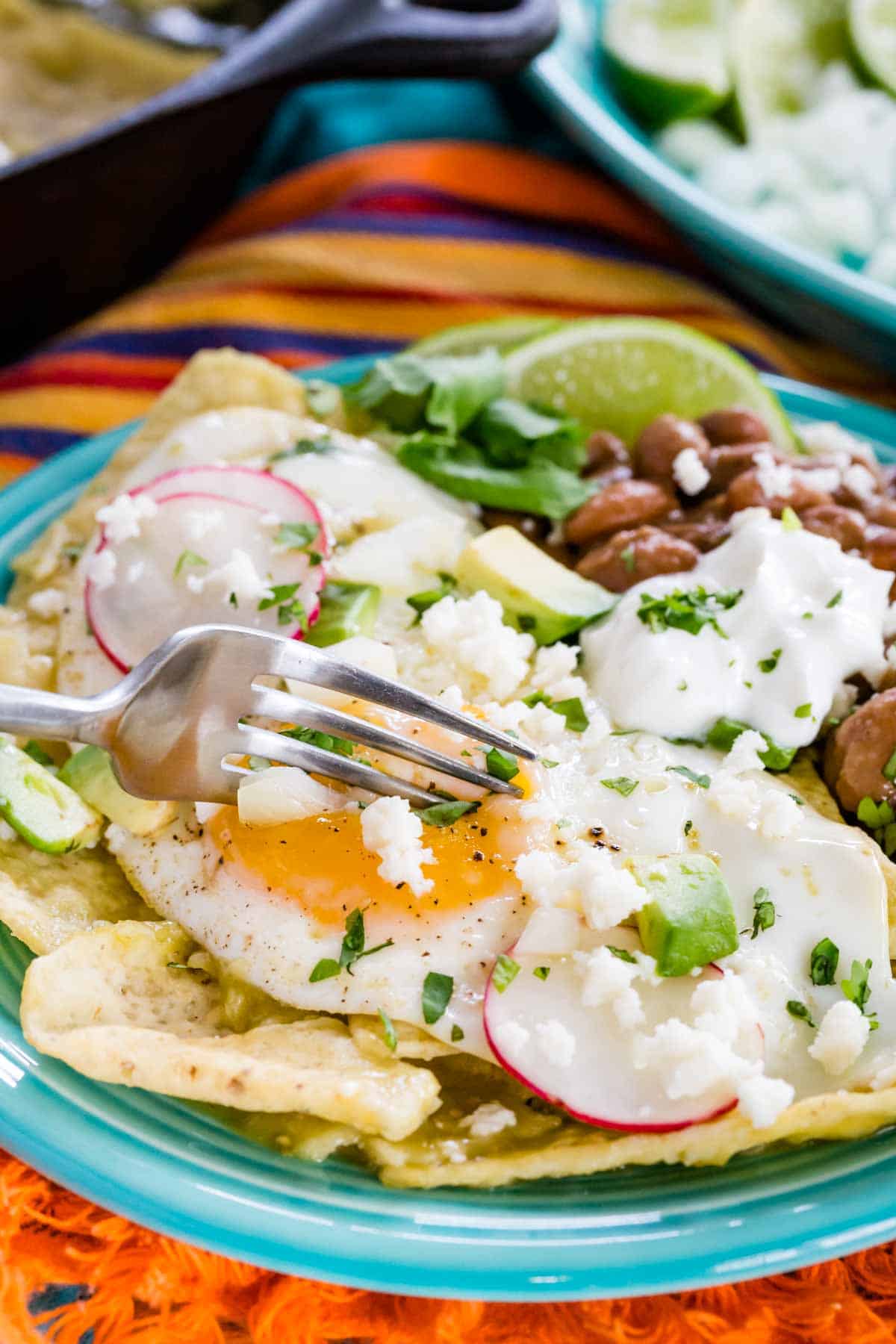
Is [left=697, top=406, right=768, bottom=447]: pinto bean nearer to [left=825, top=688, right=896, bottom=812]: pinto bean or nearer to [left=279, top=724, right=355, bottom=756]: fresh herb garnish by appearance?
[left=825, top=688, right=896, bottom=812]: pinto bean

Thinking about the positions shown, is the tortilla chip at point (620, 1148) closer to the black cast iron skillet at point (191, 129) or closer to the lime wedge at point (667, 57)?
the black cast iron skillet at point (191, 129)

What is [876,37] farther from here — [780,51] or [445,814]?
[445,814]

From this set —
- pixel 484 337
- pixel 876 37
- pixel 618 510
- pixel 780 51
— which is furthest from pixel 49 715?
→ pixel 876 37

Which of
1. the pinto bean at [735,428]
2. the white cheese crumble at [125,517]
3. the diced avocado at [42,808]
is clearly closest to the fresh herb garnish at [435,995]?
the diced avocado at [42,808]

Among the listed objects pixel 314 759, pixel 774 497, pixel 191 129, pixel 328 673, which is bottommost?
pixel 774 497

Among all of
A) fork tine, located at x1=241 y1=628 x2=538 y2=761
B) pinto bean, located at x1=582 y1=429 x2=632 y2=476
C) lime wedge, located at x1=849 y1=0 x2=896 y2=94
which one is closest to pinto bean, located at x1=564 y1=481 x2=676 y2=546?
pinto bean, located at x1=582 y1=429 x2=632 y2=476

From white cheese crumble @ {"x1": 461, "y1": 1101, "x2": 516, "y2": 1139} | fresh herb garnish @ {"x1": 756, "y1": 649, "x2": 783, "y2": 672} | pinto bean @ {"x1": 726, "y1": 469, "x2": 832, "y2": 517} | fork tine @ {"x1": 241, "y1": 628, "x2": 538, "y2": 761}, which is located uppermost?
fork tine @ {"x1": 241, "y1": 628, "x2": 538, "y2": 761}
